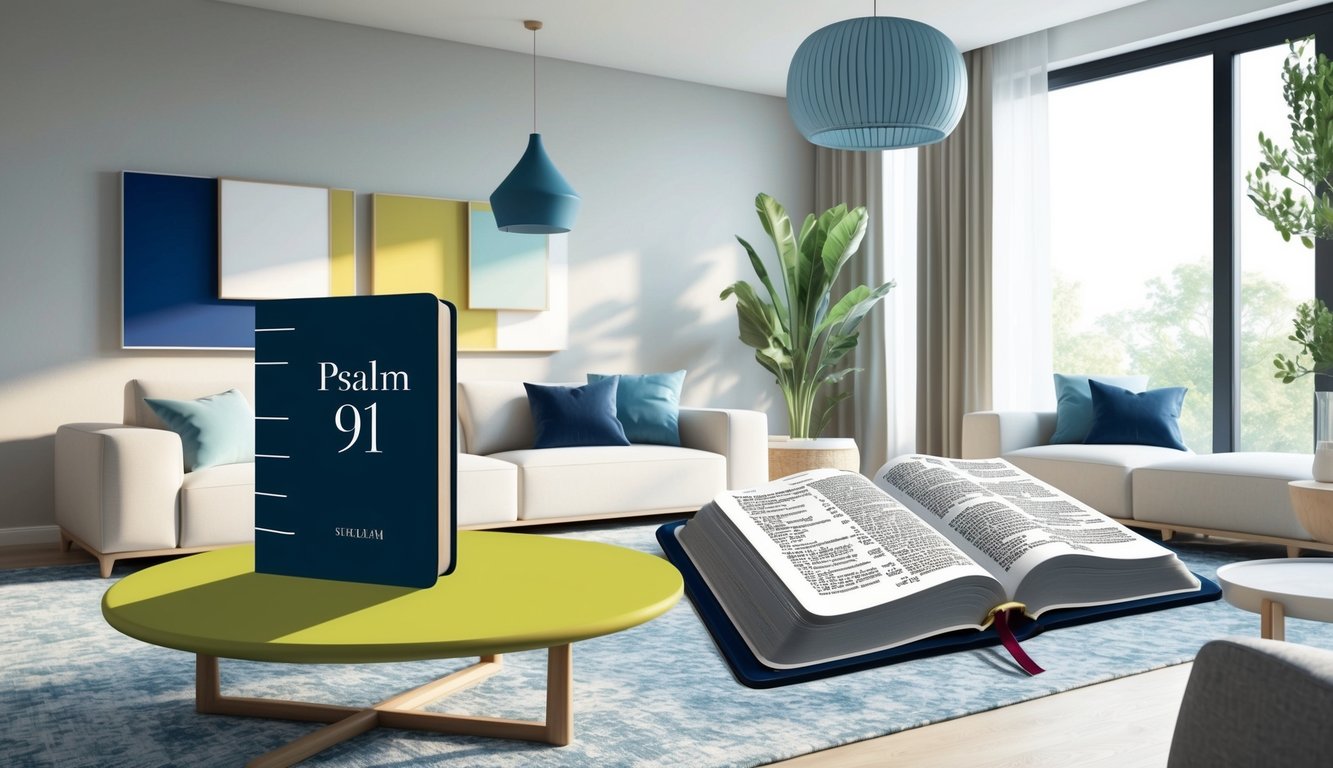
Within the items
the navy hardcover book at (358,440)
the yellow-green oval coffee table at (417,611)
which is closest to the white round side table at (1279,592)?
the yellow-green oval coffee table at (417,611)

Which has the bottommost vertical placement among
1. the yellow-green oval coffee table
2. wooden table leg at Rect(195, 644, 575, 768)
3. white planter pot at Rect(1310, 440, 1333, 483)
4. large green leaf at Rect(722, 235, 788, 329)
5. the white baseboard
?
the white baseboard

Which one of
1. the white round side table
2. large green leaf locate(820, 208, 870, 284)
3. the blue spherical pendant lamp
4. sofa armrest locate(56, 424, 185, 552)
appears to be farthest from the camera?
large green leaf locate(820, 208, 870, 284)

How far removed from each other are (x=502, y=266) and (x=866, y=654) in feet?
12.8

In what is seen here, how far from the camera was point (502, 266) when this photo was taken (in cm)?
532

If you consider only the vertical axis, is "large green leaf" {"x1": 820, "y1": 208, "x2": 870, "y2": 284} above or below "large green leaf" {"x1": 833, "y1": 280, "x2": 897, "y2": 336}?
above

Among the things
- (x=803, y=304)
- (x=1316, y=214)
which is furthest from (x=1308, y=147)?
(x=803, y=304)

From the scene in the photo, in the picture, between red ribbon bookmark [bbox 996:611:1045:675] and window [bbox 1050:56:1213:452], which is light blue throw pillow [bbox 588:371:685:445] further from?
red ribbon bookmark [bbox 996:611:1045:675]

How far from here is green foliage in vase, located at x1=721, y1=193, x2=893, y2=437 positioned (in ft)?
18.2

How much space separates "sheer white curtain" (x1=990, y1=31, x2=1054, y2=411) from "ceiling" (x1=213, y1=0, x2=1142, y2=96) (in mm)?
221

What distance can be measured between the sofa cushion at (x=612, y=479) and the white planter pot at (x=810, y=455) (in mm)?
514

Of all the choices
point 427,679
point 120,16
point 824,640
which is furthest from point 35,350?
point 824,640

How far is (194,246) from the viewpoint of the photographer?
15.0ft

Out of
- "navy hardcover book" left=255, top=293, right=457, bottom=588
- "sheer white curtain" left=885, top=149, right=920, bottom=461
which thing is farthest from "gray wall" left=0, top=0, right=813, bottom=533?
"navy hardcover book" left=255, top=293, right=457, bottom=588

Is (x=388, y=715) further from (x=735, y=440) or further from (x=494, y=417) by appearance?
(x=735, y=440)
